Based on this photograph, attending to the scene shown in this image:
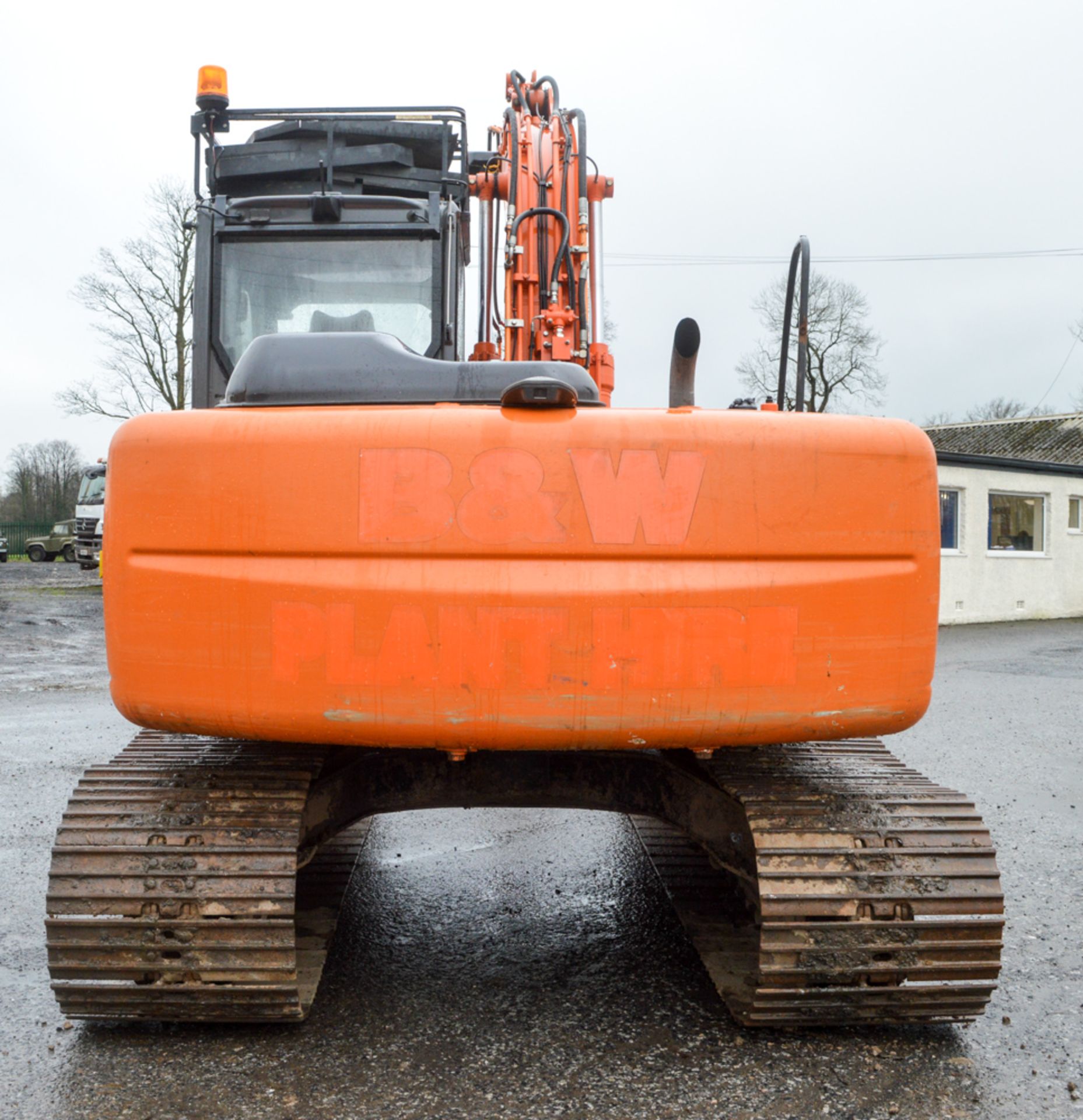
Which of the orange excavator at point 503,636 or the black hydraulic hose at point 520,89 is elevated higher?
the black hydraulic hose at point 520,89

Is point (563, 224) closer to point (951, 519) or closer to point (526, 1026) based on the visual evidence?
point (526, 1026)

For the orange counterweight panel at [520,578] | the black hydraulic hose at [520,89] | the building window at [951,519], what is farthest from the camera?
the building window at [951,519]

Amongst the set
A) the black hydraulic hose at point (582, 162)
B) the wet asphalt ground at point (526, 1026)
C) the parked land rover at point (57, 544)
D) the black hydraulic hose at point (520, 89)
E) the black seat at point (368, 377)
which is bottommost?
the parked land rover at point (57, 544)

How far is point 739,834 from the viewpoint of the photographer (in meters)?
3.38

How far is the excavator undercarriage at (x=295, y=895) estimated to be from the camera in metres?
2.88

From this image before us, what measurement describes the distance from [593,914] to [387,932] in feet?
2.47

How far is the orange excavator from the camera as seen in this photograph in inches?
107

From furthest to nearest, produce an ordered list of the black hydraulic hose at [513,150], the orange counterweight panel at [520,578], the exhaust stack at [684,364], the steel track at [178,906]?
1. the black hydraulic hose at [513,150]
2. the exhaust stack at [684,364]
3. the steel track at [178,906]
4. the orange counterweight panel at [520,578]

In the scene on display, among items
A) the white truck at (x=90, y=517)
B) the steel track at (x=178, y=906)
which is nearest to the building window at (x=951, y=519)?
the steel track at (x=178, y=906)

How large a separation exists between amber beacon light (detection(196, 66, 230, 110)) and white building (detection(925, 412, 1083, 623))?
51.5 ft

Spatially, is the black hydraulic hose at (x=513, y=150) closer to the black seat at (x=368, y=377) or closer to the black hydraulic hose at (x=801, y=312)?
the black hydraulic hose at (x=801, y=312)

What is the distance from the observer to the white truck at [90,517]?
31.1 meters

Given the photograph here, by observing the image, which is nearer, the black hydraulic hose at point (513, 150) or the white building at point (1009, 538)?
the black hydraulic hose at point (513, 150)

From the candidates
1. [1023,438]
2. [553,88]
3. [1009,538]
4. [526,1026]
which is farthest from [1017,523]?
[526,1026]
